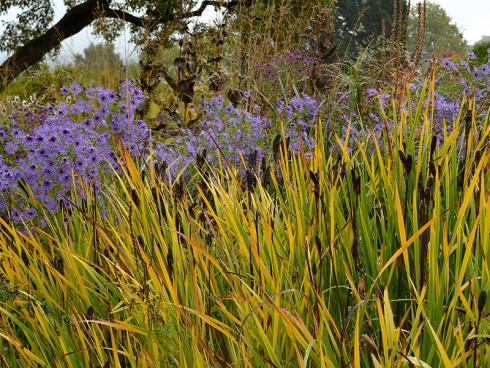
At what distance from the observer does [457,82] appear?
211 inches

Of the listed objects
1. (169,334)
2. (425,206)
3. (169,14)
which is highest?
(169,14)

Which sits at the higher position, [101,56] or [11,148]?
[101,56]

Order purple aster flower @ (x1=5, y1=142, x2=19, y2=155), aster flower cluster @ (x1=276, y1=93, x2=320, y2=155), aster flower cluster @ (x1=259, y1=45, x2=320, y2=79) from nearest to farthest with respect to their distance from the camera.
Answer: purple aster flower @ (x1=5, y1=142, x2=19, y2=155) < aster flower cluster @ (x1=276, y1=93, x2=320, y2=155) < aster flower cluster @ (x1=259, y1=45, x2=320, y2=79)

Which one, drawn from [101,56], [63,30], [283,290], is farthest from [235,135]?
[63,30]

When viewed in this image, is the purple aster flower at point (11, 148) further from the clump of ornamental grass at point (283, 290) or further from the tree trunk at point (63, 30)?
the tree trunk at point (63, 30)

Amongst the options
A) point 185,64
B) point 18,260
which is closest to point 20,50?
point 185,64

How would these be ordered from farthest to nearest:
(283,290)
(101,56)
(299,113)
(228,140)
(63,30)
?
(63,30), (101,56), (299,113), (228,140), (283,290)

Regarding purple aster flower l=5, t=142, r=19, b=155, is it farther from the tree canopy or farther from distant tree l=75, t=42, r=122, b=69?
the tree canopy

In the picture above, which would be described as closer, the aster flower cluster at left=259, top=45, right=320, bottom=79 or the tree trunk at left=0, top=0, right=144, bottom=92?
the aster flower cluster at left=259, top=45, right=320, bottom=79

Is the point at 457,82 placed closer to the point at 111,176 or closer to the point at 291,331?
the point at 111,176

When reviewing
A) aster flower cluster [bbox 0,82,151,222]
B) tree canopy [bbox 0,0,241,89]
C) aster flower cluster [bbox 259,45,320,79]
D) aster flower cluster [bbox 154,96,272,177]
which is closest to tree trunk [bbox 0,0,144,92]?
tree canopy [bbox 0,0,241,89]

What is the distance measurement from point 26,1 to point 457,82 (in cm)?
1323

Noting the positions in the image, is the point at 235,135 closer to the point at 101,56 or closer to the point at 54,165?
the point at 54,165

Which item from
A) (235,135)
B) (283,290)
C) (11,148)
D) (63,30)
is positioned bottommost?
(283,290)
